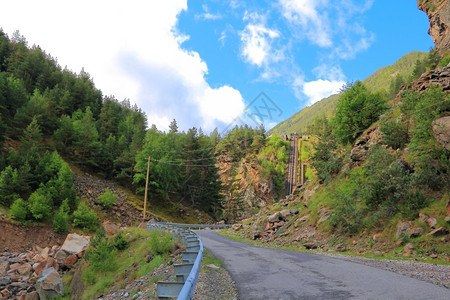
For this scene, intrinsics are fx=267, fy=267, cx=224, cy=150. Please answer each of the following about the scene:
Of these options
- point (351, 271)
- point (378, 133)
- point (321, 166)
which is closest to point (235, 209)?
point (321, 166)

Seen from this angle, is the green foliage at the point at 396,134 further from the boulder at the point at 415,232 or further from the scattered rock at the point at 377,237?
the boulder at the point at 415,232

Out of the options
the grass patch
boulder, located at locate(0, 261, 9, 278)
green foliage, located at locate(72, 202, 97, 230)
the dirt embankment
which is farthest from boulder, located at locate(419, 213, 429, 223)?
green foliage, located at locate(72, 202, 97, 230)

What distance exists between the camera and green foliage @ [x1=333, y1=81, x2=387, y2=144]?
28.1 m

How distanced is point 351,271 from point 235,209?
171 ft

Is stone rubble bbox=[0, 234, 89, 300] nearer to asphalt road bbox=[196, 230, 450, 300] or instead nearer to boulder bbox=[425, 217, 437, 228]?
asphalt road bbox=[196, 230, 450, 300]

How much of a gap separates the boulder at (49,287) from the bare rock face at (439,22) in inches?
2040

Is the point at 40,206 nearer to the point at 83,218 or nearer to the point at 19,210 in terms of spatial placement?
the point at 19,210

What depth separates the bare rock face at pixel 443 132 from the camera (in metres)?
15.4

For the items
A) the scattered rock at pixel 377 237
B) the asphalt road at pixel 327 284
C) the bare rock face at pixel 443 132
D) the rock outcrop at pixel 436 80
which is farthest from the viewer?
the rock outcrop at pixel 436 80

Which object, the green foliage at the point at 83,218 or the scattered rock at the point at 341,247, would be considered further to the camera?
the green foliage at the point at 83,218

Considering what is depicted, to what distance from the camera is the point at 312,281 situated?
6.46 meters

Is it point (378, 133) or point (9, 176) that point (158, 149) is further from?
point (378, 133)

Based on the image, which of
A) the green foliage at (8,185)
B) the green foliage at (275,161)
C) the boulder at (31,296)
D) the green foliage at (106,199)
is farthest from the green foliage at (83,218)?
the green foliage at (275,161)

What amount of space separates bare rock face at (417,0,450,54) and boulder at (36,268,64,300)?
51.8 m
